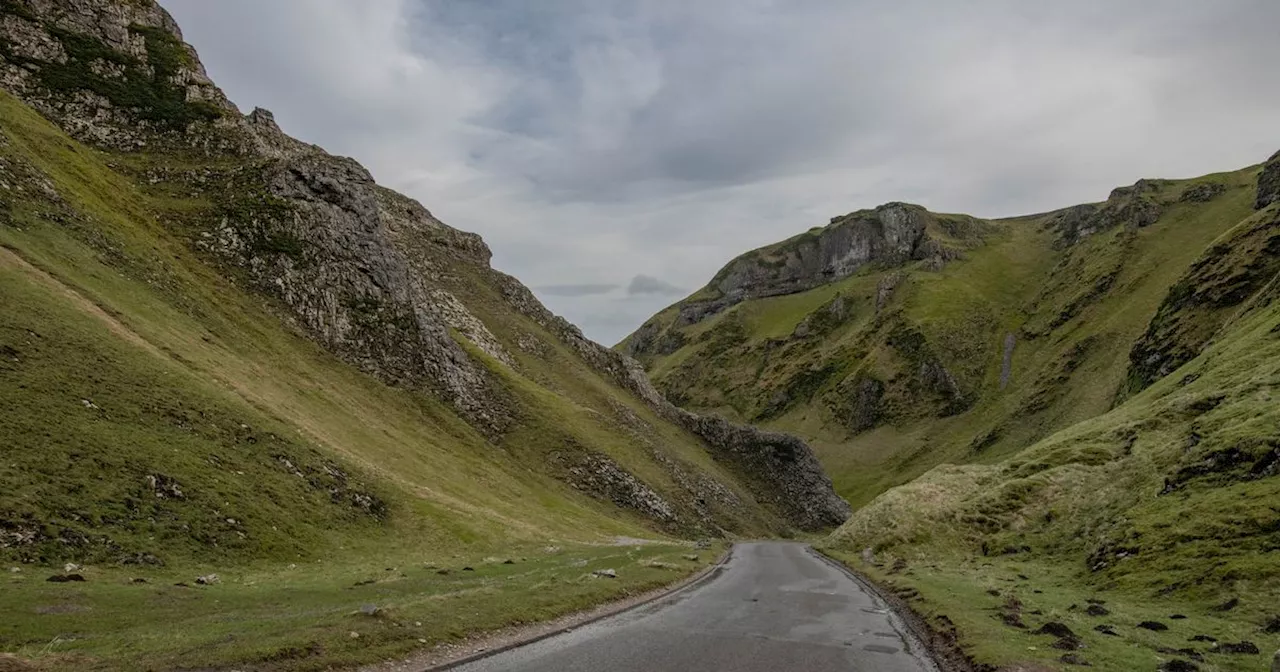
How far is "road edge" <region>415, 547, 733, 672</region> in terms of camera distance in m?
17.5

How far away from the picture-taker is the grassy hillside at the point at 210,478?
20.5m

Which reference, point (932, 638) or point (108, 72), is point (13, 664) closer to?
point (932, 638)

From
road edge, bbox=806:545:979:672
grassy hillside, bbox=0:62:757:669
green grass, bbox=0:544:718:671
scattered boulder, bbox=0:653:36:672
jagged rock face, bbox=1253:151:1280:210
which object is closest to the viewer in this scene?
scattered boulder, bbox=0:653:36:672

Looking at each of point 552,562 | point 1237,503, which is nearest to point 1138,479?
point 1237,503

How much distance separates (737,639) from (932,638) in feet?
24.9

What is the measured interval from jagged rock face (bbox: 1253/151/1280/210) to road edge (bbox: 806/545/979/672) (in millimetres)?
201463

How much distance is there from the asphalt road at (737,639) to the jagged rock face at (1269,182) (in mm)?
207269

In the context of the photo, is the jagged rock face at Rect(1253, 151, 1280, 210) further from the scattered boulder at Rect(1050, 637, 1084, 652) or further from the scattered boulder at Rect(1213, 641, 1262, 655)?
the scattered boulder at Rect(1050, 637, 1084, 652)

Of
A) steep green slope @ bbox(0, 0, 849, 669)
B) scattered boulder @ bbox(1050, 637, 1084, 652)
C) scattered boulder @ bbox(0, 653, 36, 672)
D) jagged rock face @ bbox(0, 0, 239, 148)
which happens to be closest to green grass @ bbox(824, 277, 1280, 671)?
scattered boulder @ bbox(1050, 637, 1084, 652)

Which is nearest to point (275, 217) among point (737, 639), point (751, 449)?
point (737, 639)

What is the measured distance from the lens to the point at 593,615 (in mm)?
25156

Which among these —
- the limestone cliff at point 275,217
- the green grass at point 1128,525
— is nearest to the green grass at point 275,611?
the green grass at point 1128,525

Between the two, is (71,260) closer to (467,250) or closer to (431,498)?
(431,498)

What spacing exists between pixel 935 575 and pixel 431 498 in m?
39.2
